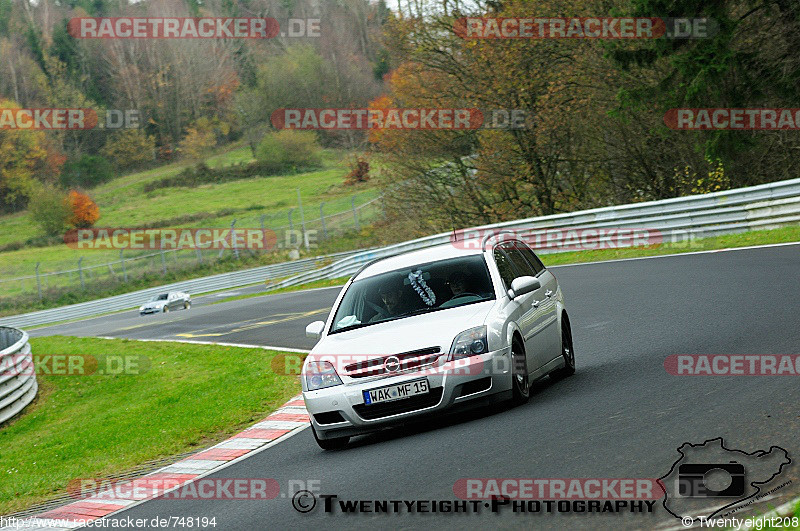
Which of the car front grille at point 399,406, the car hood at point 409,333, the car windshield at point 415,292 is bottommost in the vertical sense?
the car front grille at point 399,406

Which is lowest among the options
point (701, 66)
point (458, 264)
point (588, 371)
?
point (588, 371)

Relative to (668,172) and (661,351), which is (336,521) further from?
(668,172)

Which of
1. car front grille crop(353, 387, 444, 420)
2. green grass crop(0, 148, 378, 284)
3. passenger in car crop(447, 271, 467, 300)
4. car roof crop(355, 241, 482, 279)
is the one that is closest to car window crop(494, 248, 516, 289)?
car roof crop(355, 241, 482, 279)

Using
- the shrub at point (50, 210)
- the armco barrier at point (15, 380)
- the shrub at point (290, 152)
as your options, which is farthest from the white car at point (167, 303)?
the shrub at point (290, 152)

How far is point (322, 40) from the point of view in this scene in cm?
12062

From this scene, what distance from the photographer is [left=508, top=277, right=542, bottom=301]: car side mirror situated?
9141 mm

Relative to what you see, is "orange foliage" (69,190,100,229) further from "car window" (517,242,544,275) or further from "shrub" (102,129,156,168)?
"car window" (517,242,544,275)

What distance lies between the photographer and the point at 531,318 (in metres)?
9.52

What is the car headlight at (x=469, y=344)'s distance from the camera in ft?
27.8

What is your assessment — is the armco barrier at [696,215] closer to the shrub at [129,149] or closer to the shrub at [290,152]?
the shrub at [290,152]

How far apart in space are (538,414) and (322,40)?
11600cm

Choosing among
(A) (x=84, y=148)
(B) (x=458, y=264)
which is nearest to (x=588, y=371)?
(B) (x=458, y=264)

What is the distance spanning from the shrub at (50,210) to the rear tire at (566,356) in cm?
8018

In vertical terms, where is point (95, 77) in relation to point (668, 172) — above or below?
above
